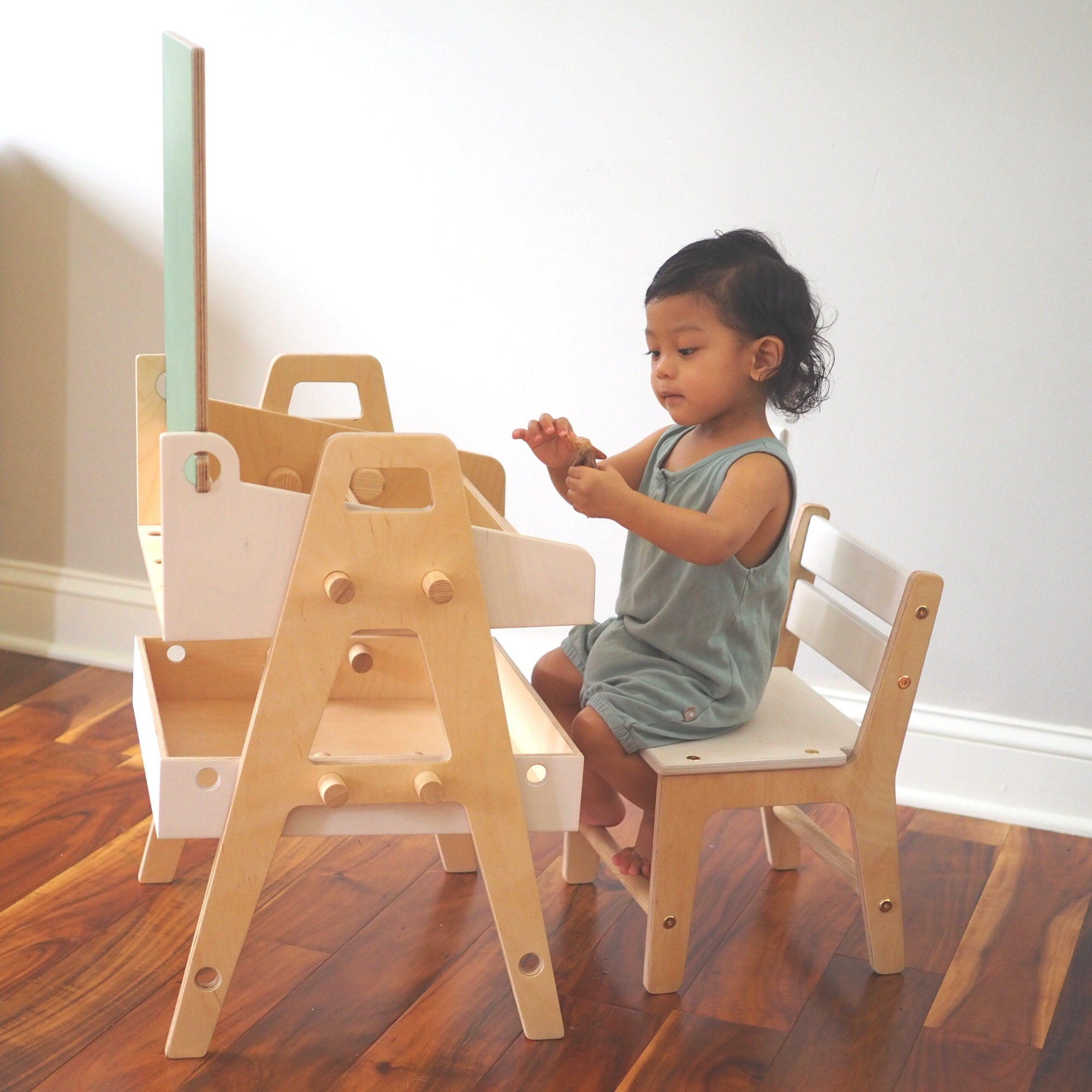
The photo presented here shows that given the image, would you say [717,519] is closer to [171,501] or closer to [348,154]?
[171,501]

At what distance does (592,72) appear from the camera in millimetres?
1740

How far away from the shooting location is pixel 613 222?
70.0 inches

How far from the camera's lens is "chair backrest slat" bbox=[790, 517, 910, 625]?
126cm

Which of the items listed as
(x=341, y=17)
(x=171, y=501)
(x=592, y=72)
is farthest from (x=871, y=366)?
(x=171, y=501)

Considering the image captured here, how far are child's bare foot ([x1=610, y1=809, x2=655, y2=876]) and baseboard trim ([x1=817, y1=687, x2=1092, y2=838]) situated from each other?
607 mm

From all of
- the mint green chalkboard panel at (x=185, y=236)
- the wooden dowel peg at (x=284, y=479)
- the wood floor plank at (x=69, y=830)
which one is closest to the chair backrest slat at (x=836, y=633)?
the wooden dowel peg at (x=284, y=479)

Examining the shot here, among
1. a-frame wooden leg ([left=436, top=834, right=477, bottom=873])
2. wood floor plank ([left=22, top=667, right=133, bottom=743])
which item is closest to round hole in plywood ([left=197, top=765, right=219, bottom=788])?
a-frame wooden leg ([left=436, top=834, right=477, bottom=873])

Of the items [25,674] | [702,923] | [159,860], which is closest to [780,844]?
[702,923]

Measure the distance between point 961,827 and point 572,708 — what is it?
0.64 meters

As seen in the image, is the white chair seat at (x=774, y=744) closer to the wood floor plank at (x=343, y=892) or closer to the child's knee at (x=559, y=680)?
the child's knee at (x=559, y=680)

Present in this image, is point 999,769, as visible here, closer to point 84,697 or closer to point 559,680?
point 559,680

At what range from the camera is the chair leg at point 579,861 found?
1470mm

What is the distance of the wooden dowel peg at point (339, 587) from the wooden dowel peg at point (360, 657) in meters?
0.33

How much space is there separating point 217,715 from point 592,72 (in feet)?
3.36
